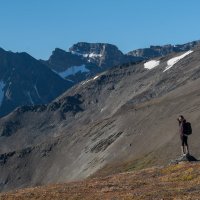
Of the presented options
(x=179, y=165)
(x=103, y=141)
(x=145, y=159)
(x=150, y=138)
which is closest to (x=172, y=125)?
(x=150, y=138)

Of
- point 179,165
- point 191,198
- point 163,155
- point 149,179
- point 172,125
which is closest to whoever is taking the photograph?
point 191,198

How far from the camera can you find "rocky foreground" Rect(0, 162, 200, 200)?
33.4 meters

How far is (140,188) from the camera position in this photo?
36.6 meters

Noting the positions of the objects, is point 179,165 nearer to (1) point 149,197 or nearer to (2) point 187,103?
(1) point 149,197

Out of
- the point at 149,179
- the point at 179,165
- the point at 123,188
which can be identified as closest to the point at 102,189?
the point at 123,188

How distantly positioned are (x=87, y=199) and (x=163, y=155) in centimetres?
10346

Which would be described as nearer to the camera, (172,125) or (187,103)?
(172,125)

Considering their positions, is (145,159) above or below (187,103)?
below

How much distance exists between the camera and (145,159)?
464ft

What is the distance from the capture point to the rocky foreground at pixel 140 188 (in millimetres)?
33406

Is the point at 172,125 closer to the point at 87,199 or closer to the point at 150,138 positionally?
the point at 150,138

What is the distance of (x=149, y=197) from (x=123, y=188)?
16.7 feet

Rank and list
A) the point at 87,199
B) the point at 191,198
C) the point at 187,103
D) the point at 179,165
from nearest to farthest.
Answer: the point at 191,198, the point at 87,199, the point at 179,165, the point at 187,103

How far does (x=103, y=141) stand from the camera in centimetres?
19638
